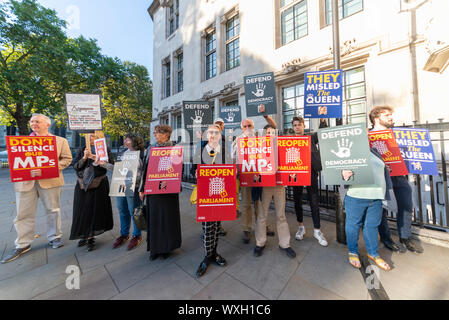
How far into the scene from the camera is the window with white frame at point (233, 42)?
8737 mm

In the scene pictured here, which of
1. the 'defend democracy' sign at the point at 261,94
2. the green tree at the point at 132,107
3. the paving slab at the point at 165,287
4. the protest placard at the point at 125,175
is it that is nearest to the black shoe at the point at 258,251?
the paving slab at the point at 165,287

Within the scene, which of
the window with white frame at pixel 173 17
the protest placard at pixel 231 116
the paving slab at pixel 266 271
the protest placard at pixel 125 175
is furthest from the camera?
the window with white frame at pixel 173 17

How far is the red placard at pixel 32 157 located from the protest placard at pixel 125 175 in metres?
1.11

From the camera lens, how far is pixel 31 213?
3.00 metres

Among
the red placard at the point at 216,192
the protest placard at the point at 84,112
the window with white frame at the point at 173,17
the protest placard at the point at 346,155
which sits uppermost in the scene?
the window with white frame at the point at 173,17

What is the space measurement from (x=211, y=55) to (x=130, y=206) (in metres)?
10.4

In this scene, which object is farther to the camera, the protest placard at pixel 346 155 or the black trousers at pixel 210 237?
the black trousers at pixel 210 237

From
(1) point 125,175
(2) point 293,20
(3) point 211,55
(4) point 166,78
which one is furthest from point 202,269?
(4) point 166,78

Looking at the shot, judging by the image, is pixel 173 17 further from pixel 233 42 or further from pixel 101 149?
pixel 101 149

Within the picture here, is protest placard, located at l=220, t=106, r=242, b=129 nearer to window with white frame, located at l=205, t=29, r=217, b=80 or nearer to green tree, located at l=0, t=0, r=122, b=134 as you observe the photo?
window with white frame, located at l=205, t=29, r=217, b=80

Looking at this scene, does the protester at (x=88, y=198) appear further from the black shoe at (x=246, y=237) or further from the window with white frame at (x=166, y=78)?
the window with white frame at (x=166, y=78)

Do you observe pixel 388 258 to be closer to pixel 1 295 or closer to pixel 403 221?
pixel 403 221
